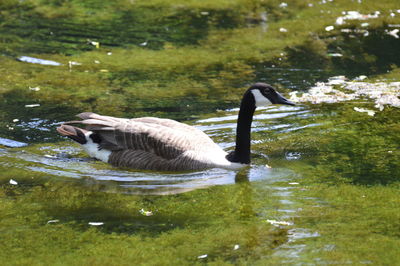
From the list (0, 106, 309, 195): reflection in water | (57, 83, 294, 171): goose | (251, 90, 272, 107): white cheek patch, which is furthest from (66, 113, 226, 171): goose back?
(251, 90, 272, 107): white cheek patch

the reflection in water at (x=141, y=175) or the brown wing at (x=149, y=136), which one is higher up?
the brown wing at (x=149, y=136)

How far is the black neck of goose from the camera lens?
8945 mm

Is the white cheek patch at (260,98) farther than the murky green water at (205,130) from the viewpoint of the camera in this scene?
Yes

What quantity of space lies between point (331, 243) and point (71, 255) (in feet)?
7.76

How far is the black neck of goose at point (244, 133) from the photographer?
8.95m

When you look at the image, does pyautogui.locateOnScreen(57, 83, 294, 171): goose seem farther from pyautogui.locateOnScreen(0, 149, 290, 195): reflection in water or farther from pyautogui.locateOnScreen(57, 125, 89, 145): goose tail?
pyautogui.locateOnScreen(57, 125, 89, 145): goose tail

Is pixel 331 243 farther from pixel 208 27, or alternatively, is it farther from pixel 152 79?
pixel 208 27

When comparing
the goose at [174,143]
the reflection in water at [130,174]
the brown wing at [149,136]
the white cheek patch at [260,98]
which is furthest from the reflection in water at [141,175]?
the white cheek patch at [260,98]

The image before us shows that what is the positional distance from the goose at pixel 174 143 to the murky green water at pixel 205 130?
0.16m

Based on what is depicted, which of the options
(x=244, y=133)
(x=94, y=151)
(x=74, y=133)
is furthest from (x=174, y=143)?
(x=74, y=133)

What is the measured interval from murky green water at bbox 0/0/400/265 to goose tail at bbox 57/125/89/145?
0.25 metres

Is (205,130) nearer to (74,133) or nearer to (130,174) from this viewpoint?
(130,174)

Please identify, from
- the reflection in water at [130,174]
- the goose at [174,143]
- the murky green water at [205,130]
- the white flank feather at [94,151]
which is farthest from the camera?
the white flank feather at [94,151]

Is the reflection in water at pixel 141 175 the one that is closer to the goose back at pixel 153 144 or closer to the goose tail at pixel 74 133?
the goose back at pixel 153 144
